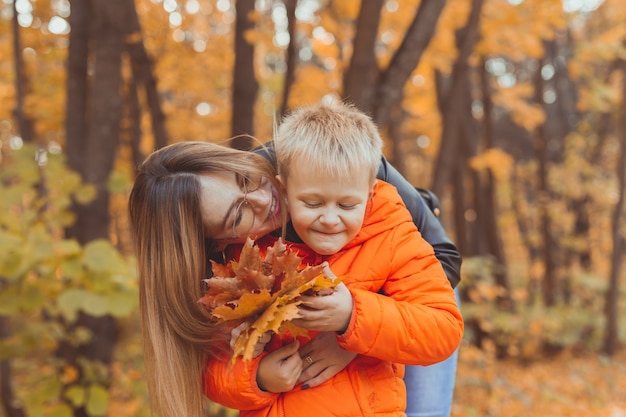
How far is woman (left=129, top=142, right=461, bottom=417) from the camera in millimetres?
1802

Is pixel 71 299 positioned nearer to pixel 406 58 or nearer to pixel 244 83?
pixel 406 58

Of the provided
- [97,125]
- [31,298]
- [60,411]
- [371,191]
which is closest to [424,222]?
[371,191]

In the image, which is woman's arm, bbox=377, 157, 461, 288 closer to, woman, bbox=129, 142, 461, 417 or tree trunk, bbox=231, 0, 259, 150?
woman, bbox=129, 142, 461, 417

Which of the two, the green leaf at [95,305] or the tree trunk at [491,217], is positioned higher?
the green leaf at [95,305]

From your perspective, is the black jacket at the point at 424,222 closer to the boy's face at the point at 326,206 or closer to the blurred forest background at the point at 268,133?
the boy's face at the point at 326,206

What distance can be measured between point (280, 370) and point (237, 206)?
50cm

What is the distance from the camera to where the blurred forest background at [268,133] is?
3.37m

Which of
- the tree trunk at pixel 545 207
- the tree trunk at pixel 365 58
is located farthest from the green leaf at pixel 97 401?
the tree trunk at pixel 545 207

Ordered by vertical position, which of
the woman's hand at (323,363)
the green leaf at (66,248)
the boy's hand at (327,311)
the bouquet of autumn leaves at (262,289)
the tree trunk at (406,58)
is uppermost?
the tree trunk at (406,58)

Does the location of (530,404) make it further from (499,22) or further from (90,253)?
(90,253)

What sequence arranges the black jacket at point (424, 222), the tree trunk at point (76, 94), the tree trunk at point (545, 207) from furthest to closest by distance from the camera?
the tree trunk at point (545, 207) → the tree trunk at point (76, 94) → the black jacket at point (424, 222)

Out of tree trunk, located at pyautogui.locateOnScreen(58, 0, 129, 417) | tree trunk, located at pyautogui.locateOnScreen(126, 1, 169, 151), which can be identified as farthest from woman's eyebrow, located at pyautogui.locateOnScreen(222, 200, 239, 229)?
tree trunk, located at pyautogui.locateOnScreen(126, 1, 169, 151)

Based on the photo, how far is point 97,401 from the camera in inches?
138

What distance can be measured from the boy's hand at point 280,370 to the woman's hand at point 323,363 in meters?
0.03
